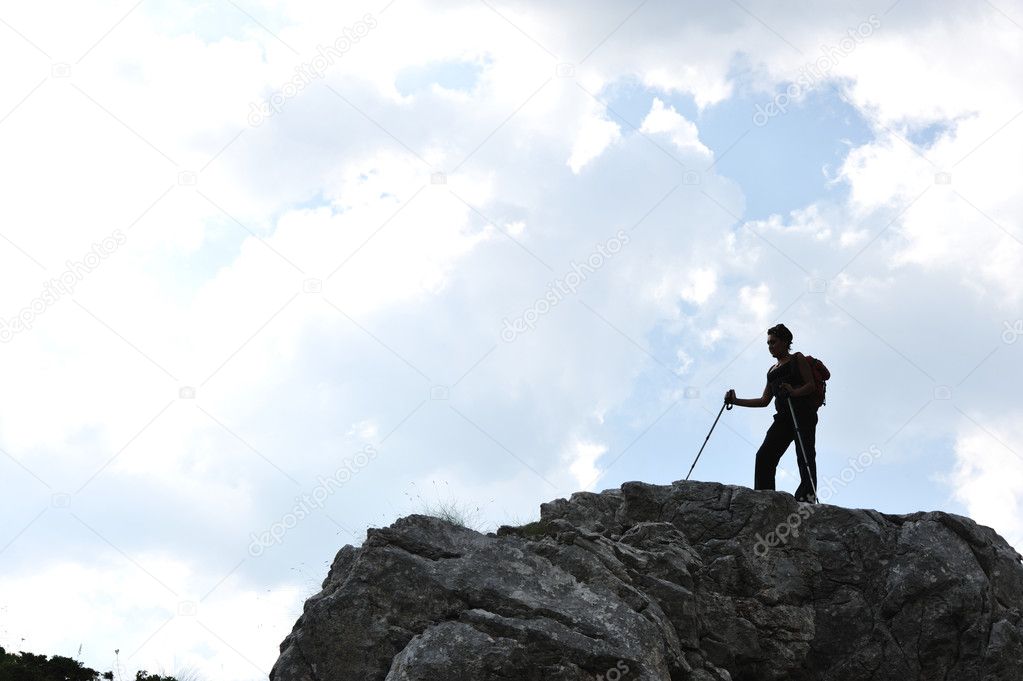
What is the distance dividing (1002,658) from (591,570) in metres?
5.76

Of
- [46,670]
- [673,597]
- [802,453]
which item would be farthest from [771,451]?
[46,670]

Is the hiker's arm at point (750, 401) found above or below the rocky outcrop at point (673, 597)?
above

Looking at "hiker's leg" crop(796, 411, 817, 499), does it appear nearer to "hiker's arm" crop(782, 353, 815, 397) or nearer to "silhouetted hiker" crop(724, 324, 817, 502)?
"silhouetted hiker" crop(724, 324, 817, 502)

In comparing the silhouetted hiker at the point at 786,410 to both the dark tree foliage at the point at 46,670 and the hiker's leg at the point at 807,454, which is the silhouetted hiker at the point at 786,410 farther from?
the dark tree foliage at the point at 46,670

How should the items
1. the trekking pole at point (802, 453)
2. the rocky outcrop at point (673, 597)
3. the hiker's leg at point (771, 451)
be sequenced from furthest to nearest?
A: the hiker's leg at point (771, 451) < the trekking pole at point (802, 453) < the rocky outcrop at point (673, 597)

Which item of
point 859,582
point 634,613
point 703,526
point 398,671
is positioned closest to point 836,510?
point 859,582

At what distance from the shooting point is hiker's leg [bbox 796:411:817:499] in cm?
1465

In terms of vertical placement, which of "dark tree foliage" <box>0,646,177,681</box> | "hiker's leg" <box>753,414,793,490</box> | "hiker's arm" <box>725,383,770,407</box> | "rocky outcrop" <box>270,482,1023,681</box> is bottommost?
"dark tree foliage" <box>0,646,177,681</box>

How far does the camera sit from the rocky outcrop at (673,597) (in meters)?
10.2

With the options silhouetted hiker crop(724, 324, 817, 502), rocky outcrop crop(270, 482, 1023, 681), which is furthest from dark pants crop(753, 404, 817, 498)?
rocky outcrop crop(270, 482, 1023, 681)

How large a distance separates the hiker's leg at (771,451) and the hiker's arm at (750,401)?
270 millimetres

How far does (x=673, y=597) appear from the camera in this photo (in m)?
11.6

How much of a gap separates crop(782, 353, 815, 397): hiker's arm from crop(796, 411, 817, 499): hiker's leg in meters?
0.34

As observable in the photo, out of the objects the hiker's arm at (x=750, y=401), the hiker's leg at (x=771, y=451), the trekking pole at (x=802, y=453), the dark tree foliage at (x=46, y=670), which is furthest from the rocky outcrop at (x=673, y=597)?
the dark tree foliage at (x=46, y=670)
